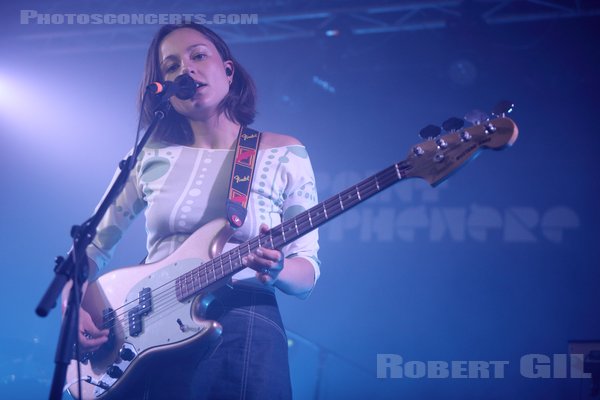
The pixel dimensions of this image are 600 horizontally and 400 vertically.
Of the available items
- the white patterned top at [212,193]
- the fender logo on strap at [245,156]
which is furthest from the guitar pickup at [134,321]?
the fender logo on strap at [245,156]

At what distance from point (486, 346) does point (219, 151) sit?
3.46 m

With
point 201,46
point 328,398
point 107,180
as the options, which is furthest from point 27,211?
point 201,46

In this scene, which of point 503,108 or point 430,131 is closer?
point 503,108

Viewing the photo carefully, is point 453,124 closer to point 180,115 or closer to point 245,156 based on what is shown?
point 245,156

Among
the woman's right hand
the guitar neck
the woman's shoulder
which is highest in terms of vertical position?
the woman's shoulder

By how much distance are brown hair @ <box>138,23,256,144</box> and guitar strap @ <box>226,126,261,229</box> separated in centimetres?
18

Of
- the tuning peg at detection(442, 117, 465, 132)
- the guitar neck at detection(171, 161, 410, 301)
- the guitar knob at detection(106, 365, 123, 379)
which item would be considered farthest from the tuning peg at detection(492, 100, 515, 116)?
the guitar knob at detection(106, 365, 123, 379)

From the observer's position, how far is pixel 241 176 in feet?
8.63

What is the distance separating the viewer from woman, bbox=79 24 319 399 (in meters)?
2.22

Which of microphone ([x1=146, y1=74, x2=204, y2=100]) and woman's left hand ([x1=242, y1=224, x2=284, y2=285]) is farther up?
microphone ([x1=146, y1=74, x2=204, y2=100])

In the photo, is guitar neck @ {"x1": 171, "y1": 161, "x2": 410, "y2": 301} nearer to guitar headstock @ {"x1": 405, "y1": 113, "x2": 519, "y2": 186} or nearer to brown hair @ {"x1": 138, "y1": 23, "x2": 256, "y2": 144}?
guitar headstock @ {"x1": 405, "y1": 113, "x2": 519, "y2": 186}

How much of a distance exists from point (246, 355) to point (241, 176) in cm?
78

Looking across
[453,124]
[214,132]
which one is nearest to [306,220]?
[453,124]

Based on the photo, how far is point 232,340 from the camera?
225cm
